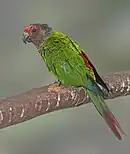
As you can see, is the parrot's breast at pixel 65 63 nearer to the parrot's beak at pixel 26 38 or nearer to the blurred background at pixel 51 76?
the parrot's beak at pixel 26 38

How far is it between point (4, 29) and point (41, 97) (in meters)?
0.83

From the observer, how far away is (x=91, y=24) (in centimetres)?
227

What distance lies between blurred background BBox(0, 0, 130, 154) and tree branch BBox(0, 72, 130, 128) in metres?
0.66

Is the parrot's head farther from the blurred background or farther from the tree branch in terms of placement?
the blurred background

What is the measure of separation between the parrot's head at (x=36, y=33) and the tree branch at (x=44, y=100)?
7.5 inches

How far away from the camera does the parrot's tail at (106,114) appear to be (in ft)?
4.47

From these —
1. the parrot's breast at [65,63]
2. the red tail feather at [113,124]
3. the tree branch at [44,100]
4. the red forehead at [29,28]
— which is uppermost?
the red forehead at [29,28]

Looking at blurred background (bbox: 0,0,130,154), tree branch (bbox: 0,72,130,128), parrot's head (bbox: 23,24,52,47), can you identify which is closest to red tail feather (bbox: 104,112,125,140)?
tree branch (bbox: 0,72,130,128)

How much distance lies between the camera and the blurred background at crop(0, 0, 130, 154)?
2.17 meters

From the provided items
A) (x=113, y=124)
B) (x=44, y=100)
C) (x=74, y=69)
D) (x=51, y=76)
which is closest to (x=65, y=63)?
(x=74, y=69)

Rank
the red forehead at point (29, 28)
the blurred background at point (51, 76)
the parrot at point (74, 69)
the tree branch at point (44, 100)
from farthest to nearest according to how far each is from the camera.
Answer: the blurred background at point (51, 76) → the red forehead at point (29, 28) → the parrot at point (74, 69) → the tree branch at point (44, 100)

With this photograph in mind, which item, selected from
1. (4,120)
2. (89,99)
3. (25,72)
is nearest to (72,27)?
(25,72)

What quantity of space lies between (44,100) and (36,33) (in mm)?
294

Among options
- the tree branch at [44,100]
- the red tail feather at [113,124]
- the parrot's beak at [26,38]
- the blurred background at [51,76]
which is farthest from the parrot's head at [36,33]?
the blurred background at [51,76]
